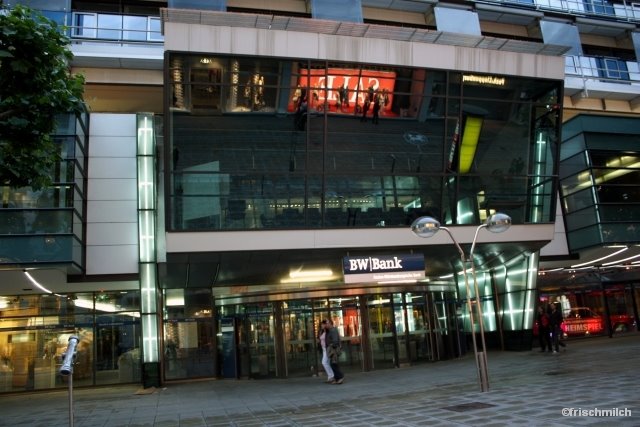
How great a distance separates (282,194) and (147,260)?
539 cm

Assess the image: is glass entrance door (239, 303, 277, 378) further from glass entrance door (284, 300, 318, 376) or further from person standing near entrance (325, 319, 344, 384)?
person standing near entrance (325, 319, 344, 384)

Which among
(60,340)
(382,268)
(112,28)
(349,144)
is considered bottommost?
(60,340)

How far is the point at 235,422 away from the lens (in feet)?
32.3

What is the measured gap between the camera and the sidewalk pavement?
8.65 metres

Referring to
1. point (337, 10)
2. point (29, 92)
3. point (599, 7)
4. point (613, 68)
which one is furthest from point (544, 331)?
point (29, 92)

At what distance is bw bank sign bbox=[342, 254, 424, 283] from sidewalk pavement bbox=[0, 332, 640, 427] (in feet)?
9.44

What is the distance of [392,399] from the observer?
1119 centimetres

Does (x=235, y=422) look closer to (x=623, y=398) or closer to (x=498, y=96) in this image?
(x=623, y=398)

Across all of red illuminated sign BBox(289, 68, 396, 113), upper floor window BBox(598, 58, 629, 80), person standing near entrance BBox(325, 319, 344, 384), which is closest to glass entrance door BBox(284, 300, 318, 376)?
person standing near entrance BBox(325, 319, 344, 384)

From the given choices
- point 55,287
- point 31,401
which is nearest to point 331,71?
point 55,287

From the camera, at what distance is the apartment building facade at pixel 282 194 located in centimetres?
1534

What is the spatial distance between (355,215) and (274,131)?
11.7 ft

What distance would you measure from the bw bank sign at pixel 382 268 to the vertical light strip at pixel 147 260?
660 centimetres

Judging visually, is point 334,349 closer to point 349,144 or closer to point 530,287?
point 349,144
